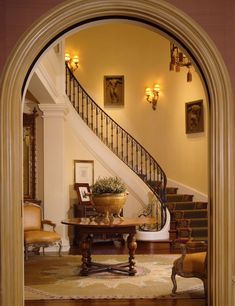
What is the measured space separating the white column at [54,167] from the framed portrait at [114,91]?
12.1 ft

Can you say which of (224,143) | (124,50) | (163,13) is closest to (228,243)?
(224,143)

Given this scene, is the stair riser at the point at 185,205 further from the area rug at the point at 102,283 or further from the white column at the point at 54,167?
the area rug at the point at 102,283

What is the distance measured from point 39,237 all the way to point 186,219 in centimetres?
351

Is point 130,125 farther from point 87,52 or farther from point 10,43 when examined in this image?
point 10,43

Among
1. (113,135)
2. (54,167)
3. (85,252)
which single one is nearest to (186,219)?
(54,167)

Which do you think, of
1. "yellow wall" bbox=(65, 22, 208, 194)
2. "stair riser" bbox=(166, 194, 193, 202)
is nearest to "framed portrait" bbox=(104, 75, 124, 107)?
"yellow wall" bbox=(65, 22, 208, 194)

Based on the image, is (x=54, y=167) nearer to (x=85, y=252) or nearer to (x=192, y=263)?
(x=85, y=252)

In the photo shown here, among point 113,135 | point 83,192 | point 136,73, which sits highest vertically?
point 136,73

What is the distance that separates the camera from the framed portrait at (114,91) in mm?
12195

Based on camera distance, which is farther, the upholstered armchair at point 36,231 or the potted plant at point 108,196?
the upholstered armchair at point 36,231

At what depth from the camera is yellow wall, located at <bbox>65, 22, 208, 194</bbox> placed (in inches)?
459

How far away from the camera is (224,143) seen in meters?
3.31

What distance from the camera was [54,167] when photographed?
Result: 28.5ft

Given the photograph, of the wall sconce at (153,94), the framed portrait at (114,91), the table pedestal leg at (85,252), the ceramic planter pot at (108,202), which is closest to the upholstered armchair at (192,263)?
the ceramic planter pot at (108,202)
